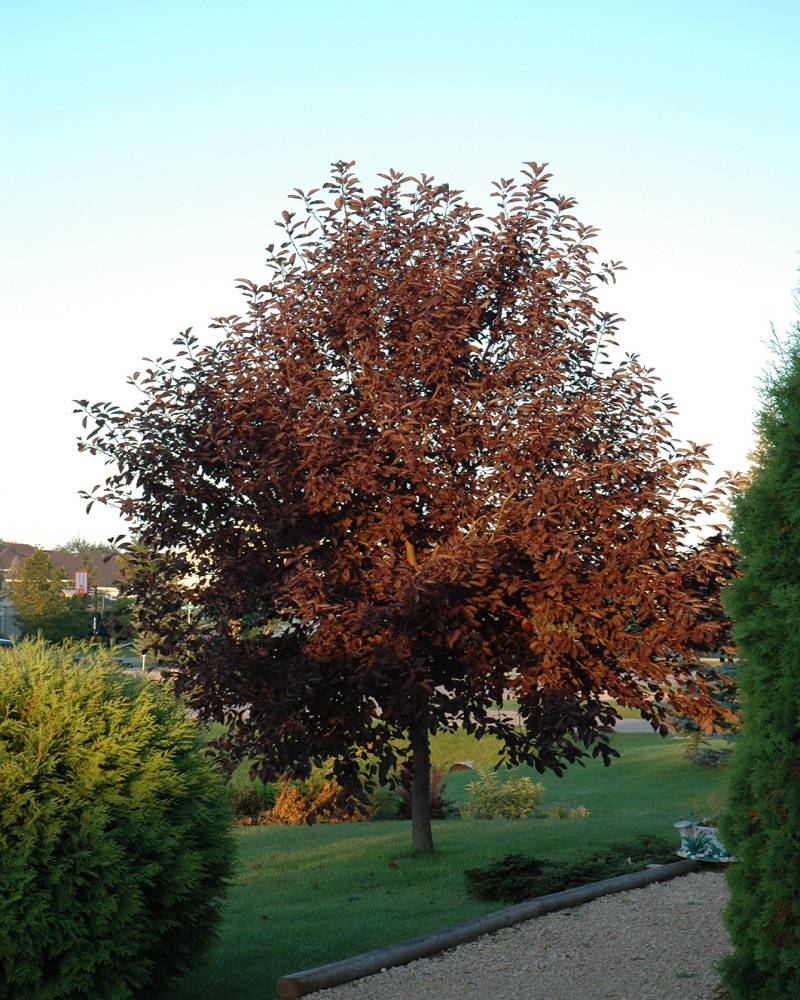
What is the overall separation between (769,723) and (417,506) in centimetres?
383

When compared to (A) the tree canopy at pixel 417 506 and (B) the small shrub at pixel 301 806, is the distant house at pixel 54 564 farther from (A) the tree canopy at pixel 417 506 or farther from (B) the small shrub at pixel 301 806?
(A) the tree canopy at pixel 417 506

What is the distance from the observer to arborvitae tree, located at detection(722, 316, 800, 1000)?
13.2 ft

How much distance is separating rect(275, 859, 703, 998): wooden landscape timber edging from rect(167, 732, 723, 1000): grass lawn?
250 mm

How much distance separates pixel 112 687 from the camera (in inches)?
191

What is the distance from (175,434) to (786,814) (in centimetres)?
506

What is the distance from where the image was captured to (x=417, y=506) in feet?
24.8

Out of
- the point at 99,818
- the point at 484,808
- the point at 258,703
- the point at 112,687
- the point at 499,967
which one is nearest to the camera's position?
the point at 99,818

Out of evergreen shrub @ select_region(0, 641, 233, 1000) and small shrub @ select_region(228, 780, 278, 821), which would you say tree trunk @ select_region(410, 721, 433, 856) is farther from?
small shrub @ select_region(228, 780, 278, 821)

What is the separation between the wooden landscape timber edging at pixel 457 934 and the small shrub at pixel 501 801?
428 centimetres

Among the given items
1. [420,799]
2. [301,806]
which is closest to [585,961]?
[420,799]

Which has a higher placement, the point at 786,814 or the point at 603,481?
the point at 603,481

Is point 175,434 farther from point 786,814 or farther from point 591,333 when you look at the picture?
point 786,814

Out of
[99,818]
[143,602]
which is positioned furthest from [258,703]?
[99,818]

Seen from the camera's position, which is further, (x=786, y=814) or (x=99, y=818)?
(x=99, y=818)
